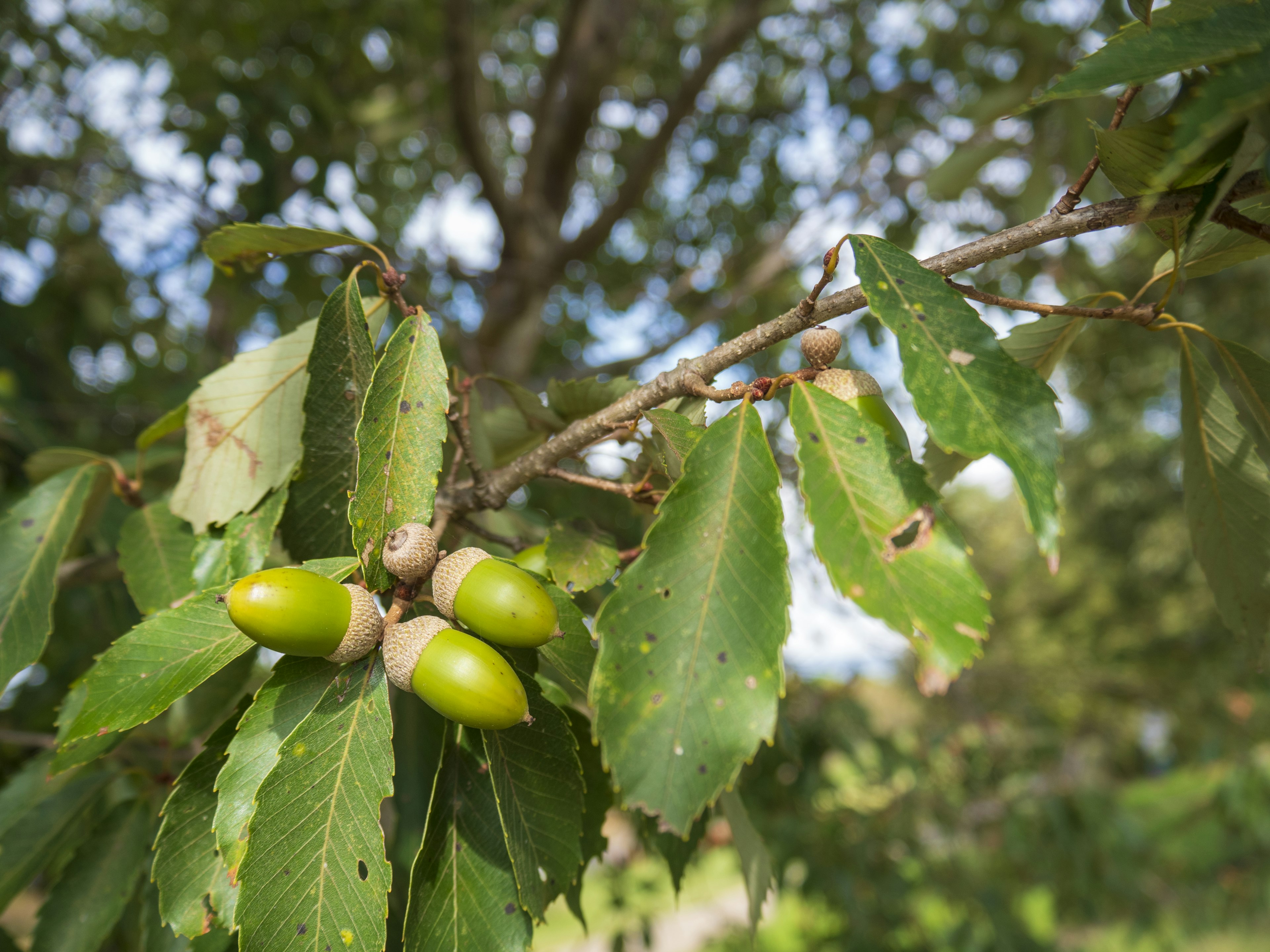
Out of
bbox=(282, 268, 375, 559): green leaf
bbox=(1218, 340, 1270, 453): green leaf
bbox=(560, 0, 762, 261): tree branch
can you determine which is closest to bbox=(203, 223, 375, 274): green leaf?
bbox=(282, 268, 375, 559): green leaf

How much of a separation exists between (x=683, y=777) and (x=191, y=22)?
423 centimetres

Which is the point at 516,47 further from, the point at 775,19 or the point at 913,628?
the point at 913,628

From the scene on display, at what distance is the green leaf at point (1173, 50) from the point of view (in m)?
0.59

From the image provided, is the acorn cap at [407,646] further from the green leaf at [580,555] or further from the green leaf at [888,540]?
the green leaf at [888,540]

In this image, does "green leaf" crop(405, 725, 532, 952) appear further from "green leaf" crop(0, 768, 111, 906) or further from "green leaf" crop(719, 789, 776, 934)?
"green leaf" crop(0, 768, 111, 906)

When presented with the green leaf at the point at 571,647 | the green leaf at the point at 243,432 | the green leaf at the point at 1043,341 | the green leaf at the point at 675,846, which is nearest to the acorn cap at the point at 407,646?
the green leaf at the point at 571,647

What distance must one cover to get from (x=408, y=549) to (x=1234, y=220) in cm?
93

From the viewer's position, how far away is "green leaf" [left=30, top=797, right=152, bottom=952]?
111 cm

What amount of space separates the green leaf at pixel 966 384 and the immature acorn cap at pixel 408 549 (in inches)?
21.1

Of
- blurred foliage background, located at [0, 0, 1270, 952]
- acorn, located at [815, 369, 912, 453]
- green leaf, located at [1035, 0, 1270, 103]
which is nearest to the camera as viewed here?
green leaf, located at [1035, 0, 1270, 103]

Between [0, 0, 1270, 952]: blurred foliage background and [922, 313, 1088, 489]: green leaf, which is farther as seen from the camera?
[0, 0, 1270, 952]: blurred foliage background

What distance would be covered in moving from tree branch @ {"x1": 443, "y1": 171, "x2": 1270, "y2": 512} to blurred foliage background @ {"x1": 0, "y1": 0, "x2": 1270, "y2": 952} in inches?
17.1

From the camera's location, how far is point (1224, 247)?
0.86 meters

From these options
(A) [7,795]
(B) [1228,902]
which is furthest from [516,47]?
(B) [1228,902]
